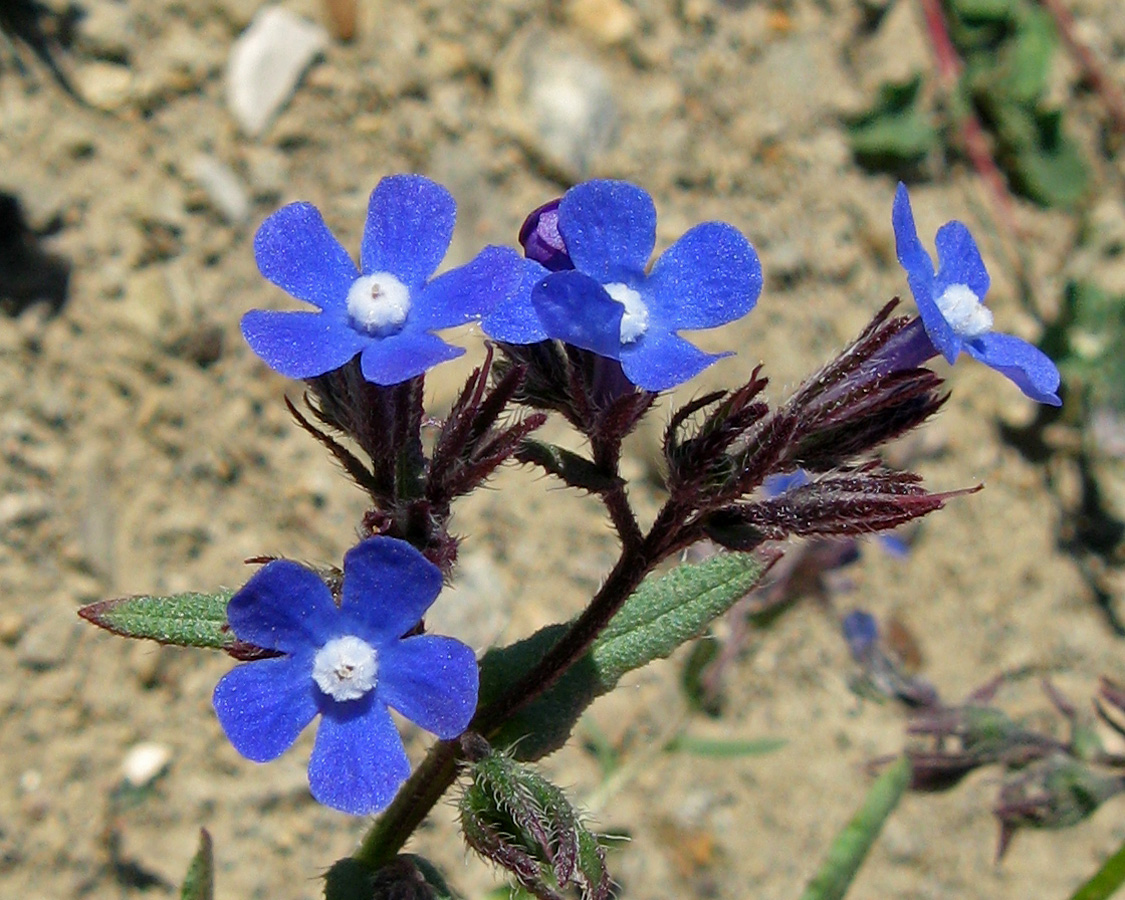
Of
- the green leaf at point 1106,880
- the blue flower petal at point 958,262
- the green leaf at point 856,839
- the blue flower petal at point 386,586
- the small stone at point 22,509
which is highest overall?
the blue flower petal at point 958,262

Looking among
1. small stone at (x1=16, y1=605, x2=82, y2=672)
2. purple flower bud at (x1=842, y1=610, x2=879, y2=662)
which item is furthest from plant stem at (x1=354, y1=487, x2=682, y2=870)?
purple flower bud at (x1=842, y1=610, x2=879, y2=662)

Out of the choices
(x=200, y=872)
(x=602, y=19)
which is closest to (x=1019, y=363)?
(x=200, y=872)

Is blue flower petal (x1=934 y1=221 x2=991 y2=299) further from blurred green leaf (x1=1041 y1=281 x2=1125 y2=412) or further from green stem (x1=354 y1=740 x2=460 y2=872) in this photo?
blurred green leaf (x1=1041 y1=281 x2=1125 y2=412)

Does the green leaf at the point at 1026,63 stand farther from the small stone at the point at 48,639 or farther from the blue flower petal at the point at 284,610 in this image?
the blue flower petal at the point at 284,610

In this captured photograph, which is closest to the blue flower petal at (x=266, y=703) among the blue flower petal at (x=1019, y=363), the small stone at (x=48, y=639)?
the blue flower petal at (x=1019, y=363)

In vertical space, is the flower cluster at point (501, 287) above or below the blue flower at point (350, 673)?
above

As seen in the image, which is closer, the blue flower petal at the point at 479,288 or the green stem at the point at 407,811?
the blue flower petal at the point at 479,288

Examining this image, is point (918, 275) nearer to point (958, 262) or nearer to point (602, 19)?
point (958, 262)
